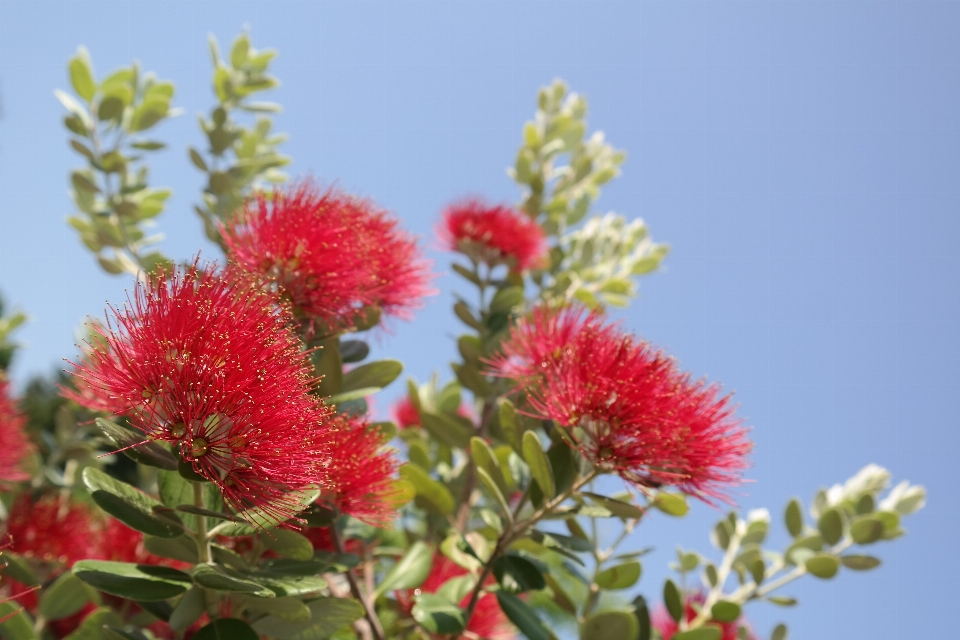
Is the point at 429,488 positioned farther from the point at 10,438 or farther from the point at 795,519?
the point at 10,438

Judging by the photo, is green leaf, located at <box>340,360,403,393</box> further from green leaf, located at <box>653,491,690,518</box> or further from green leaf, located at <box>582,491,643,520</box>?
green leaf, located at <box>653,491,690,518</box>

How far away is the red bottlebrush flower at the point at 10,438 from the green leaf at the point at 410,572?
102 centimetres

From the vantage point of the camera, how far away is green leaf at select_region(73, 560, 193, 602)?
1.09 m

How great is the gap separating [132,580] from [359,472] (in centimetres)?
39

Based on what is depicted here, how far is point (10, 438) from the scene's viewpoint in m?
1.91

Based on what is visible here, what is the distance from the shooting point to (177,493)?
1.19 m

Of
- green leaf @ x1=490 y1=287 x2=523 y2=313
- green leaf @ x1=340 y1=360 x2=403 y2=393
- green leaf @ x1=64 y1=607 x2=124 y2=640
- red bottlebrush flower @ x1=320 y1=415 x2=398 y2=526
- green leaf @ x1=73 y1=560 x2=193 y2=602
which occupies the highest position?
green leaf @ x1=490 y1=287 x2=523 y2=313

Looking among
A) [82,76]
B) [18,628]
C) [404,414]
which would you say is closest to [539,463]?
[18,628]

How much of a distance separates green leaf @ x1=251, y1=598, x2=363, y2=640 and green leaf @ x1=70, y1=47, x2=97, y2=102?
1647 millimetres

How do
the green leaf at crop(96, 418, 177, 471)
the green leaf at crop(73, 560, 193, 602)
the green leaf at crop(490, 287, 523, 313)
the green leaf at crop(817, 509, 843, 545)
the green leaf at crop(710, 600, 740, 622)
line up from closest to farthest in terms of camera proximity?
the green leaf at crop(96, 418, 177, 471)
the green leaf at crop(73, 560, 193, 602)
the green leaf at crop(710, 600, 740, 622)
the green leaf at crop(817, 509, 843, 545)
the green leaf at crop(490, 287, 523, 313)

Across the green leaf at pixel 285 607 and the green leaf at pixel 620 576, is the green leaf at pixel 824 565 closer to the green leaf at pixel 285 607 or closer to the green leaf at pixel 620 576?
the green leaf at pixel 620 576

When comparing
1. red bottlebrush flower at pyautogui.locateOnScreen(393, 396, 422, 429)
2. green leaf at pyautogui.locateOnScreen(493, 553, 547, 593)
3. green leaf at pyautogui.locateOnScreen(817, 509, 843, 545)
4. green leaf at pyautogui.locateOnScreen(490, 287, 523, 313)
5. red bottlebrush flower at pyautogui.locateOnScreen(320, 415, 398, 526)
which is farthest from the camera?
red bottlebrush flower at pyautogui.locateOnScreen(393, 396, 422, 429)

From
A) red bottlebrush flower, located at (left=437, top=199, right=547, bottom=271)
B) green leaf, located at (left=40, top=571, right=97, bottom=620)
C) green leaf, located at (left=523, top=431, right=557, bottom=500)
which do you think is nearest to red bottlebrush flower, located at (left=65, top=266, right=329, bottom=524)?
green leaf, located at (left=523, top=431, right=557, bottom=500)

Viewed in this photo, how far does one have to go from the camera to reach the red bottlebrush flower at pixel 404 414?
268 cm
